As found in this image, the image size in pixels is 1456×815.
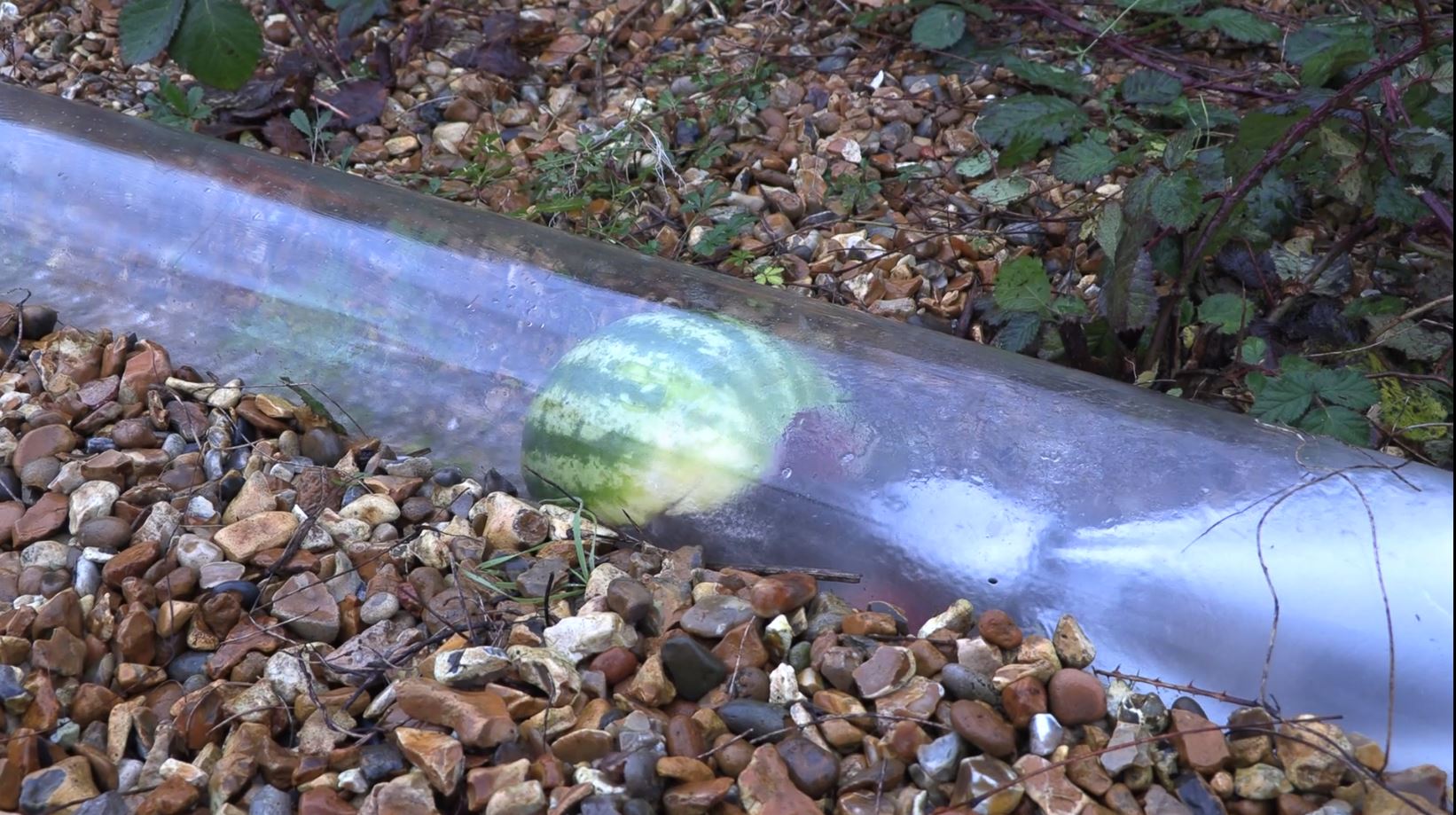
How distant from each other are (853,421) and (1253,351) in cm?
49

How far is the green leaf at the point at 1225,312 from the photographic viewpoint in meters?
1.45

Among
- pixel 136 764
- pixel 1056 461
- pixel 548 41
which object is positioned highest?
pixel 548 41

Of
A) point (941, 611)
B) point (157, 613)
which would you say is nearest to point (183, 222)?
point (157, 613)

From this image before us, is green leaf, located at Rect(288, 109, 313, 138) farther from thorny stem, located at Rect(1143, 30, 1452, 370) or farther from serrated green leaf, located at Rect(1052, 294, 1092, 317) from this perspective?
thorny stem, located at Rect(1143, 30, 1452, 370)

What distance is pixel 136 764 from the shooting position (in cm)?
102

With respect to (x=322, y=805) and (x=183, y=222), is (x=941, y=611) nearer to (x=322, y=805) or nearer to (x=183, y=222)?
(x=322, y=805)

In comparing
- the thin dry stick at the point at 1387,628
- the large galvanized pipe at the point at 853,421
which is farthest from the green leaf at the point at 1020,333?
the thin dry stick at the point at 1387,628

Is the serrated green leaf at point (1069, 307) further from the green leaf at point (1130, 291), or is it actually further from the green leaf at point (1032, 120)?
the green leaf at point (1032, 120)

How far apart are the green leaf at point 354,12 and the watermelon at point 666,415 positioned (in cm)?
118

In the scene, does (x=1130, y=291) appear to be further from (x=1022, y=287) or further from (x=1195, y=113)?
(x=1195, y=113)

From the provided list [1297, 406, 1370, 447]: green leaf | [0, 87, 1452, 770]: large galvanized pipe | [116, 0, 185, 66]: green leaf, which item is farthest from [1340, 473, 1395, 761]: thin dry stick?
[116, 0, 185, 66]: green leaf

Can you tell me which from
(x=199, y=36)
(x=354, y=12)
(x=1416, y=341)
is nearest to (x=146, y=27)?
(x=199, y=36)

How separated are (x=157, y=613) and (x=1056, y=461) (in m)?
0.83

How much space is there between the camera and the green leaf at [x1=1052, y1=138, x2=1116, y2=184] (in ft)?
4.81
